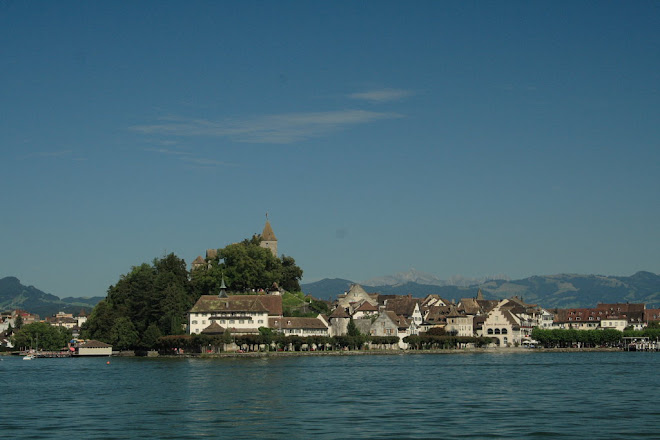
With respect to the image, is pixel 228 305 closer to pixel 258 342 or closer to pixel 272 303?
pixel 272 303

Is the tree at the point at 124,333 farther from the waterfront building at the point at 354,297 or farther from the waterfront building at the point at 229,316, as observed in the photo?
the waterfront building at the point at 354,297

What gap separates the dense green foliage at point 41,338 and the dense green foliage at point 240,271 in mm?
46667

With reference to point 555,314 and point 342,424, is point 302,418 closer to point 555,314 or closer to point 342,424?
point 342,424

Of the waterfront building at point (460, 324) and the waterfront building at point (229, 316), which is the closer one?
the waterfront building at point (229, 316)

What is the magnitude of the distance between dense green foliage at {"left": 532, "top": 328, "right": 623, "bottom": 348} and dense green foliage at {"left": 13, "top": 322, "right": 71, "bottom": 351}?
294 feet

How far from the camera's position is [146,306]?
127 m

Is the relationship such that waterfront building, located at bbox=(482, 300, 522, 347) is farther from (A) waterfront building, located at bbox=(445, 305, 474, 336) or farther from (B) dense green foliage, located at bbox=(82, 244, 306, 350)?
(B) dense green foliage, located at bbox=(82, 244, 306, 350)

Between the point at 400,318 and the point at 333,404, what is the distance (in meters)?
92.6

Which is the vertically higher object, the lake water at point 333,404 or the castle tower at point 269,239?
the castle tower at point 269,239

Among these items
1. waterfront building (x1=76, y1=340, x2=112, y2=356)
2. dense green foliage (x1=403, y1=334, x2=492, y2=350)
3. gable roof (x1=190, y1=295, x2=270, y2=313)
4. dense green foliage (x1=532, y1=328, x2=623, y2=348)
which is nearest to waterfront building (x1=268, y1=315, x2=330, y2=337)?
gable roof (x1=190, y1=295, x2=270, y2=313)

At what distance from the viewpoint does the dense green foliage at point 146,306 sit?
125 m

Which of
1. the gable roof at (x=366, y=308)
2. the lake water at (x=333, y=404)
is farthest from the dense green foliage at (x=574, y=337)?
the lake water at (x=333, y=404)

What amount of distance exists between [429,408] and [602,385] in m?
23.2

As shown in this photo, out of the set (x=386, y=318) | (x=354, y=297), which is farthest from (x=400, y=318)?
(x=354, y=297)
